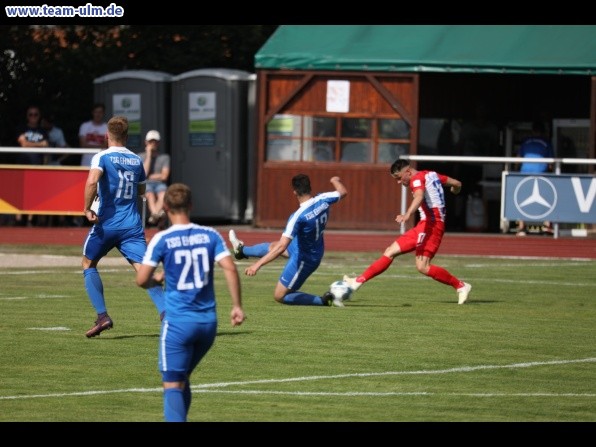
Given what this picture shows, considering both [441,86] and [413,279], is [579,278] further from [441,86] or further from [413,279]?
[441,86]

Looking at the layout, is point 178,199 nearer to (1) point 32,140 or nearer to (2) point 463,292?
(2) point 463,292

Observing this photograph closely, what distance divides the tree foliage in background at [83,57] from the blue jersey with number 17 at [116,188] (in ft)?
58.1

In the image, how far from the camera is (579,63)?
89.6 ft

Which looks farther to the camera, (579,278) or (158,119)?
(158,119)

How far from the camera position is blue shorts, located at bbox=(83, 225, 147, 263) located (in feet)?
47.6

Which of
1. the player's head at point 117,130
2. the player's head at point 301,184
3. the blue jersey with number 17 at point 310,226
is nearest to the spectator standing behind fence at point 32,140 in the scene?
the blue jersey with number 17 at point 310,226

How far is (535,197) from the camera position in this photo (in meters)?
26.3

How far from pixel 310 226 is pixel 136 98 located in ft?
45.6

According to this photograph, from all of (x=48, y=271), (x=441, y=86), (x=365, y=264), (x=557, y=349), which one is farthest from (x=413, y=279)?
(x=441, y=86)

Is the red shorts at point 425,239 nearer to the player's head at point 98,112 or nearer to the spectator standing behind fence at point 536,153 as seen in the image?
the spectator standing behind fence at point 536,153

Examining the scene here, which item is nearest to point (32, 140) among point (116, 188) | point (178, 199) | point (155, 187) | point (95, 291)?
point (155, 187)

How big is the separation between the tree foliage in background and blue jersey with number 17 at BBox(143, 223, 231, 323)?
74.6 feet

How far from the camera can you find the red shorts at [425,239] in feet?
59.5

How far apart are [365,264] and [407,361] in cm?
1033
